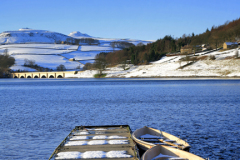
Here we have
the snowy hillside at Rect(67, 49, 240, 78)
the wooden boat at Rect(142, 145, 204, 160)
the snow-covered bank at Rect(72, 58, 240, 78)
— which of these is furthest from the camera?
the snowy hillside at Rect(67, 49, 240, 78)

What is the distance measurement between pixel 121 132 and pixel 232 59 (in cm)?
12558

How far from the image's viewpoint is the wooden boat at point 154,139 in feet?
56.6

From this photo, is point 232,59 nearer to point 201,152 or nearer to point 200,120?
point 200,120

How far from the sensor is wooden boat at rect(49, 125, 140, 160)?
1543cm

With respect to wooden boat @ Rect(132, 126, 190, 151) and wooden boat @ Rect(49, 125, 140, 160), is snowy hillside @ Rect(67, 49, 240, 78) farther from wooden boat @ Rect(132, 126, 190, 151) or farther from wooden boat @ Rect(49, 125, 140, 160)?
wooden boat @ Rect(49, 125, 140, 160)

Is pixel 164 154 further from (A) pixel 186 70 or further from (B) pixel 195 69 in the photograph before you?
(A) pixel 186 70

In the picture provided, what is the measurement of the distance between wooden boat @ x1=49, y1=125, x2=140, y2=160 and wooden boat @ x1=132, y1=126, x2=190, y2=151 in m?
0.54

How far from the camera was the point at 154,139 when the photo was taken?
19.7m

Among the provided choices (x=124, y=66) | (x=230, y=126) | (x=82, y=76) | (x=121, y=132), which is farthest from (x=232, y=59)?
(x=121, y=132)

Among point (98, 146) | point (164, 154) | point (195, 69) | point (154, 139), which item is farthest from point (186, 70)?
point (164, 154)

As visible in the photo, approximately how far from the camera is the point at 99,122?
106 feet

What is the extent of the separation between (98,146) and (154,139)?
4.35m

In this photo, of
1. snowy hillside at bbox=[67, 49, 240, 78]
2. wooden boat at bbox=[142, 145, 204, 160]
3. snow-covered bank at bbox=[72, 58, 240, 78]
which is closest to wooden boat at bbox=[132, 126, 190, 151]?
wooden boat at bbox=[142, 145, 204, 160]

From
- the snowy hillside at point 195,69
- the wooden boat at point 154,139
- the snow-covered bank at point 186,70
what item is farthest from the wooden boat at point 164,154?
the snowy hillside at point 195,69
